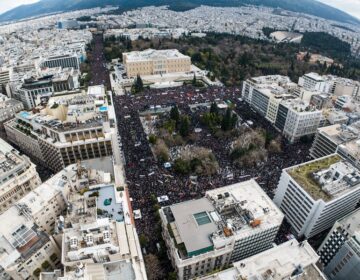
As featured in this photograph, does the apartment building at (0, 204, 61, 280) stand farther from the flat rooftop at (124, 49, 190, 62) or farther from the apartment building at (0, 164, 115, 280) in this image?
the flat rooftop at (124, 49, 190, 62)

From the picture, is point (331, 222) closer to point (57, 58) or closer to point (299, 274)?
point (299, 274)

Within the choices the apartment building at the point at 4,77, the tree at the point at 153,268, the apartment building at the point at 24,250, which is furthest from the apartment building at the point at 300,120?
the apartment building at the point at 4,77

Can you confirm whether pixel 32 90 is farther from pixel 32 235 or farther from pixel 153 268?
pixel 153 268

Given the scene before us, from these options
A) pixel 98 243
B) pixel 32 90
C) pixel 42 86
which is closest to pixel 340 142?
pixel 98 243

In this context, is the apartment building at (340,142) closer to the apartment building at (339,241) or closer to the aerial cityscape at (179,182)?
the aerial cityscape at (179,182)

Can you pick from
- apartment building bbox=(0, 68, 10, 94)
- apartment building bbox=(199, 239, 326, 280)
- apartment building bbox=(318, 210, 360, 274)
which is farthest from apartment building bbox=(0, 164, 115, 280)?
apartment building bbox=(0, 68, 10, 94)
